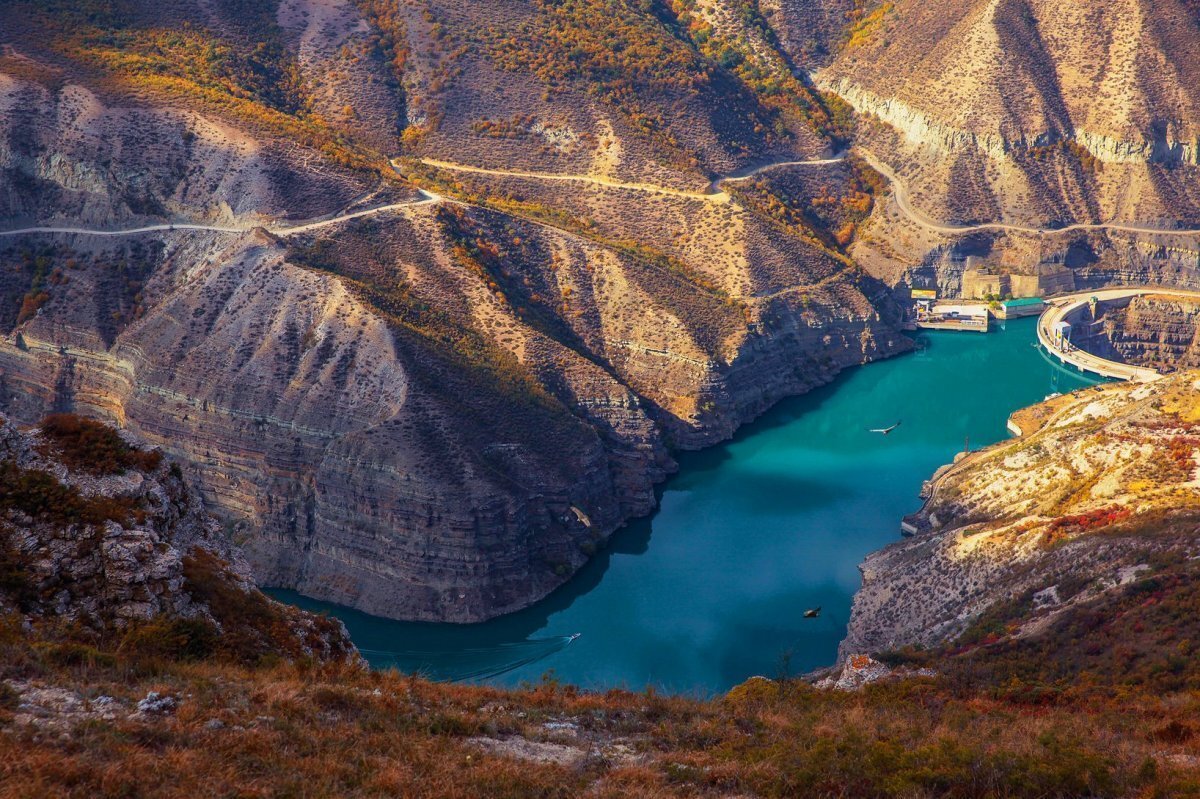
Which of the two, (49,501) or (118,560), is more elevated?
(49,501)

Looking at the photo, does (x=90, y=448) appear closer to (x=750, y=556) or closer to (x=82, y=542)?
(x=82, y=542)

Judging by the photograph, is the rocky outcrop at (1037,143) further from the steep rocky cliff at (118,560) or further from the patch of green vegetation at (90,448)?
the patch of green vegetation at (90,448)

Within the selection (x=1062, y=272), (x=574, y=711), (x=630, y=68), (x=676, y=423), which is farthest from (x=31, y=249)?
(x=1062, y=272)

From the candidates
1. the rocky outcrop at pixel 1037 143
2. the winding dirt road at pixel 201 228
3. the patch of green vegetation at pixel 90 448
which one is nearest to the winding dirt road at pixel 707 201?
the winding dirt road at pixel 201 228

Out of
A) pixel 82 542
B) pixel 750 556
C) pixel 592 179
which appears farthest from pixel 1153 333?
pixel 82 542

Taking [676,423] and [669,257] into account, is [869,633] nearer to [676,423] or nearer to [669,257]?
[676,423]
